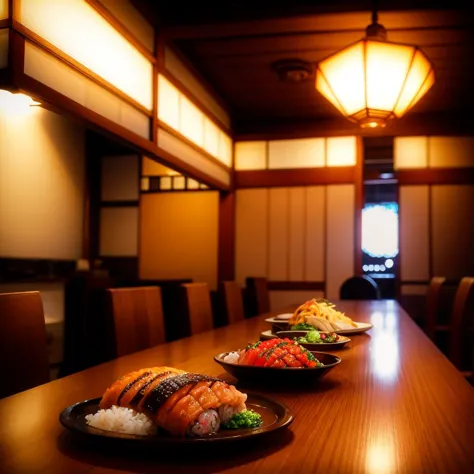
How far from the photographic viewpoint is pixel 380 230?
1125cm

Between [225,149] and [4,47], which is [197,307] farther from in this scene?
[225,149]

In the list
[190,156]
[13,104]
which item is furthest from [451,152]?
[13,104]

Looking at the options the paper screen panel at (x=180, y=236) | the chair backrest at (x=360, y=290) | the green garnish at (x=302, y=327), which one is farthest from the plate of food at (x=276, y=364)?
the paper screen panel at (x=180, y=236)

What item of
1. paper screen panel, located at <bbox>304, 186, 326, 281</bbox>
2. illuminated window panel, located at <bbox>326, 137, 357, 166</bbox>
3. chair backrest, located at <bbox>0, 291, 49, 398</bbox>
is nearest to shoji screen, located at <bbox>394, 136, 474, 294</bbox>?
illuminated window panel, located at <bbox>326, 137, 357, 166</bbox>

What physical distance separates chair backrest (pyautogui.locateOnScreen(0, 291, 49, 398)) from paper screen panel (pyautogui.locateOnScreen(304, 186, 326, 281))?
4743 millimetres

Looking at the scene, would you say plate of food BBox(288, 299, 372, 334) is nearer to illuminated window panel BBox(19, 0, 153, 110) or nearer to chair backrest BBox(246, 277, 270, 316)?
illuminated window panel BBox(19, 0, 153, 110)

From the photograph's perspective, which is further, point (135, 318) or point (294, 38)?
point (294, 38)

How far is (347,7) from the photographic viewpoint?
3.71 meters

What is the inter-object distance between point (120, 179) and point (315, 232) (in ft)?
7.92

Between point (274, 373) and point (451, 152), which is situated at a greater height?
point (451, 152)

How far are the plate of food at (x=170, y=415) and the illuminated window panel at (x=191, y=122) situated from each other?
158 inches

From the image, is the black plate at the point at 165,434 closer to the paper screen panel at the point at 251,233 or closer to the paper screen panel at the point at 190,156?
the paper screen panel at the point at 190,156

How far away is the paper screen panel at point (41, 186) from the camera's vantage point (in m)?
5.41

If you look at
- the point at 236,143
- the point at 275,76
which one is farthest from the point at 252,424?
the point at 236,143
